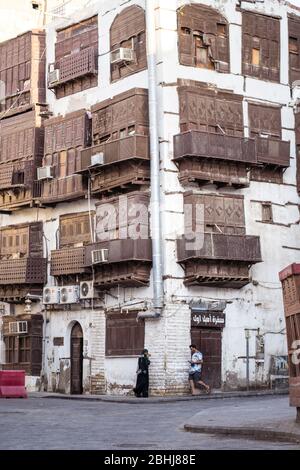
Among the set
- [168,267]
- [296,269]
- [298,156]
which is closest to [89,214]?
[168,267]

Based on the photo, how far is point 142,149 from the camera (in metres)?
33.4

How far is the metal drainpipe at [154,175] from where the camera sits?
32.8 metres

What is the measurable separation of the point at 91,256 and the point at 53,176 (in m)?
4.53

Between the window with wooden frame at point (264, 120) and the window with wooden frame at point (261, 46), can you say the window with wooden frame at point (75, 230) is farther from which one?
the window with wooden frame at point (261, 46)

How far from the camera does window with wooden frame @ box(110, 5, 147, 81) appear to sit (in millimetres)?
34875

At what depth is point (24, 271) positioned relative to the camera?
37469mm

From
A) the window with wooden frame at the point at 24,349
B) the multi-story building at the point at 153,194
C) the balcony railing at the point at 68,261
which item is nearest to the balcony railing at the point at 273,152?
the multi-story building at the point at 153,194

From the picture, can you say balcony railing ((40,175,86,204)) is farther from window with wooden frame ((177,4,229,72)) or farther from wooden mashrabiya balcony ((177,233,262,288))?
window with wooden frame ((177,4,229,72))

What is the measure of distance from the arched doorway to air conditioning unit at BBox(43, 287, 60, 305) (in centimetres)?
128

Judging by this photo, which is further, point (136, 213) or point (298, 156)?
point (298, 156)

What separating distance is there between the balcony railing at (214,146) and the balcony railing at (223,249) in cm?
279

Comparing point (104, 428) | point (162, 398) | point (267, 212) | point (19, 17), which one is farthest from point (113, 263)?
point (19, 17)

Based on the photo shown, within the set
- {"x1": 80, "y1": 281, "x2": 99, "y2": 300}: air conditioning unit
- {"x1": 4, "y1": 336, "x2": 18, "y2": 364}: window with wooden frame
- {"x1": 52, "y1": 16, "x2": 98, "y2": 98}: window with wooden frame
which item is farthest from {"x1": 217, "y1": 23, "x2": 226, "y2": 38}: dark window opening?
{"x1": 4, "y1": 336, "x2": 18, "y2": 364}: window with wooden frame
